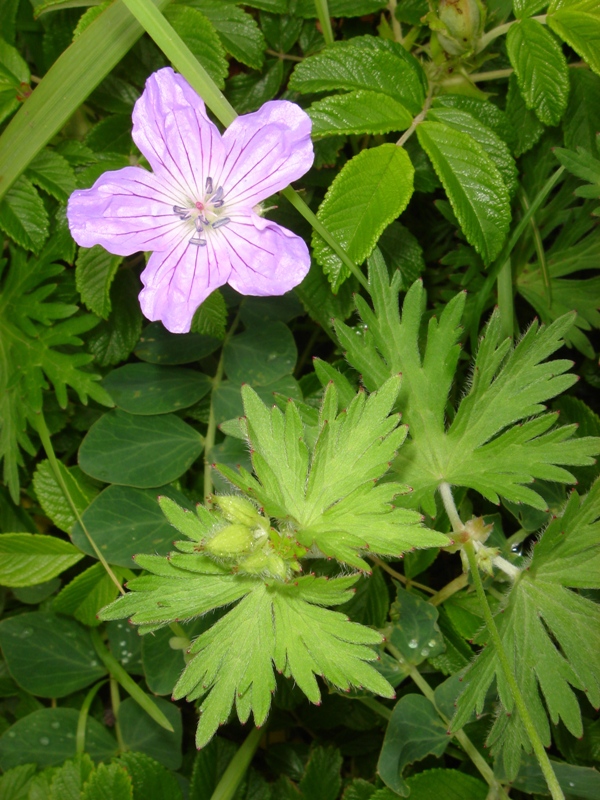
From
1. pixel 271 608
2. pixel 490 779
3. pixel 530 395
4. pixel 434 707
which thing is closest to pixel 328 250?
pixel 530 395

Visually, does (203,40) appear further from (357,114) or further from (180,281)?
(180,281)

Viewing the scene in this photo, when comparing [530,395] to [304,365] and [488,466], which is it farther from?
[304,365]

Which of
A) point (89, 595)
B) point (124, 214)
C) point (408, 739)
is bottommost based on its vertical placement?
point (408, 739)

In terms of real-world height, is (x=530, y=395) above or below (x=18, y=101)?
below

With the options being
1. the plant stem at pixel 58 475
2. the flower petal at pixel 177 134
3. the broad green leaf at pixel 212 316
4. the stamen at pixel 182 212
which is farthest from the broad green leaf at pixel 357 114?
the plant stem at pixel 58 475

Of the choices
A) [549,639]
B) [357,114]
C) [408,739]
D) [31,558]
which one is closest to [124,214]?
[357,114]

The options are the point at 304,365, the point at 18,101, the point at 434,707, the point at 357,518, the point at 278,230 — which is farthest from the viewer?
the point at 304,365
